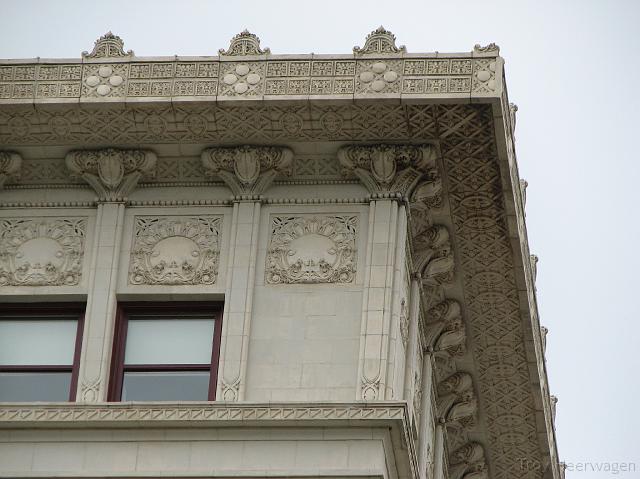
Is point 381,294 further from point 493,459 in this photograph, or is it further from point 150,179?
A: point 493,459

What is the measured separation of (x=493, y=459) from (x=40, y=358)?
33.1 feet

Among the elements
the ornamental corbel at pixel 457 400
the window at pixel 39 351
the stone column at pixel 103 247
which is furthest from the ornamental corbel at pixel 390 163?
the ornamental corbel at pixel 457 400

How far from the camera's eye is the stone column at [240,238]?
32.7 meters

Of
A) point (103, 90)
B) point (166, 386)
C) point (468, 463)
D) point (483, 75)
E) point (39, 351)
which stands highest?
point (103, 90)

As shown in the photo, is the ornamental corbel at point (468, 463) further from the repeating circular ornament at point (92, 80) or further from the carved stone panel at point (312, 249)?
the repeating circular ornament at point (92, 80)

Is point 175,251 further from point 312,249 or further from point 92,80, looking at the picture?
point 92,80

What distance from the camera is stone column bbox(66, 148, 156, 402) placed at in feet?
108

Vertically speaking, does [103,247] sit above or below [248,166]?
below

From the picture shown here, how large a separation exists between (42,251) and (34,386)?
6.21ft

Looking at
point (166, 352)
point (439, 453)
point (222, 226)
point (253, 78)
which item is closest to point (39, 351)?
point (166, 352)

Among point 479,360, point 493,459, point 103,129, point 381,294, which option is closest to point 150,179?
point 103,129

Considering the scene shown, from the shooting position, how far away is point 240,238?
33.8 m

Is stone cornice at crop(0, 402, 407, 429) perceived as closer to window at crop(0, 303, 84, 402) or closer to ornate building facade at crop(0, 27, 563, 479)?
ornate building facade at crop(0, 27, 563, 479)

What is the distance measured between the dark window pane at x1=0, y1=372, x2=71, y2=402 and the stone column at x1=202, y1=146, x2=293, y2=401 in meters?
2.30
